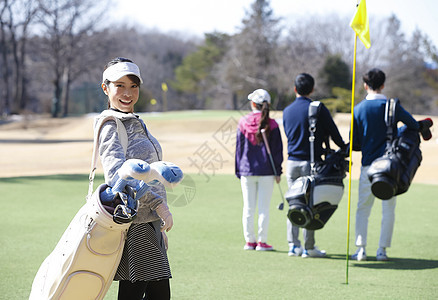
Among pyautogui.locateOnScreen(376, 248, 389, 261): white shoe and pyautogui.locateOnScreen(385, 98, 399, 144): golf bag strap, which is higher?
pyautogui.locateOnScreen(385, 98, 399, 144): golf bag strap

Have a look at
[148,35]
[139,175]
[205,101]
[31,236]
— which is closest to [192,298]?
[139,175]

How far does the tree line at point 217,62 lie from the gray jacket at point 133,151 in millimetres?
38938

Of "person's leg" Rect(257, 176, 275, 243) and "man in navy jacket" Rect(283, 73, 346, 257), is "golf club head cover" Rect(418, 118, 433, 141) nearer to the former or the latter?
"man in navy jacket" Rect(283, 73, 346, 257)

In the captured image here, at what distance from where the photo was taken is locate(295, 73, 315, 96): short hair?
6.51 metres

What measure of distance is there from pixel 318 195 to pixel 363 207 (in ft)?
4.10

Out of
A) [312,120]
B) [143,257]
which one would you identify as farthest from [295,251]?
[143,257]

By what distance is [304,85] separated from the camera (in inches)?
256

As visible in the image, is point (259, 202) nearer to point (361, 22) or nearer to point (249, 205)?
point (249, 205)

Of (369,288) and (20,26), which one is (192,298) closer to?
(369,288)

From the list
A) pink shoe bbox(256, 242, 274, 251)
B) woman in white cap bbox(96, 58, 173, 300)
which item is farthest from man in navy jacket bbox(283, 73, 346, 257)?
woman in white cap bbox(96, 58, 173, 300)

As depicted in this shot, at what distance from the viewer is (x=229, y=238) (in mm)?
7910

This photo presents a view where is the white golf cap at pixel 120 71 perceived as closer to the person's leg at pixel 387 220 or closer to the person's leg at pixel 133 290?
the person's leg at pixel 133 290

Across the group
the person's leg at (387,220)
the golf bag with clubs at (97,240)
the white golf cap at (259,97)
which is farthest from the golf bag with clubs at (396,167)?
the golf bag with clubs at (97,240)

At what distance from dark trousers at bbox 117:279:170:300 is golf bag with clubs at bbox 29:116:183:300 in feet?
0.84
